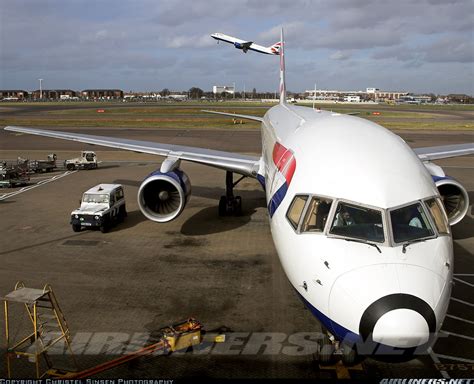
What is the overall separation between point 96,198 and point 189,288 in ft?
26.7

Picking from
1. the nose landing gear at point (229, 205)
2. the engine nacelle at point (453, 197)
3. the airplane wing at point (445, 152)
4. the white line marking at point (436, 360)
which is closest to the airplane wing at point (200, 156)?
the nose landing gear at point (229, 205)

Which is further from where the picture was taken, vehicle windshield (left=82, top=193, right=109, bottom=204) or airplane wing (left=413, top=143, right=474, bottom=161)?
airplane wing (left=413, top=143, right=474, bottom=161)

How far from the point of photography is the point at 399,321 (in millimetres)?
5914

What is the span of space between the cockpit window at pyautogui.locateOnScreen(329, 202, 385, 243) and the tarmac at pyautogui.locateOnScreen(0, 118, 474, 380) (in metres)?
1.92

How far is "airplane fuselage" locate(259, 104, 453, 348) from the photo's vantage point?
20.0ft

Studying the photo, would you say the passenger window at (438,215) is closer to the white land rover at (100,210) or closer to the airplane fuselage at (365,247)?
the airplane fuselage at (365,247)

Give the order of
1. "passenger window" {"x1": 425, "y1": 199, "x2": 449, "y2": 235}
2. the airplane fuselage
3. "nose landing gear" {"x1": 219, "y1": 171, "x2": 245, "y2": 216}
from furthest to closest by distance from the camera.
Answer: "nose landing gear" {"x1": 219, "y1": 171, "x2": 245, "y2": 216}, "passenger window" {"x1": 425, "y1": 199, "x2": 449, "y2": 235}, the airplane fuselage

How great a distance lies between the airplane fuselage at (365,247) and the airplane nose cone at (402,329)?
1 centimetres

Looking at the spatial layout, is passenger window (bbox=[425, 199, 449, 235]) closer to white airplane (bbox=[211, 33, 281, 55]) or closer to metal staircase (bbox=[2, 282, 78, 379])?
metal staircase (bbox=[2, 282, 78, 379])

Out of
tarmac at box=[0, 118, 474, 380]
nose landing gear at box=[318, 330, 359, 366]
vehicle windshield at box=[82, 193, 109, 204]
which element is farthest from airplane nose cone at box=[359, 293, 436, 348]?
vehicle windshield at box=[82, 193, 109, 204]

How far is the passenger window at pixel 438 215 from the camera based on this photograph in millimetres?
7352

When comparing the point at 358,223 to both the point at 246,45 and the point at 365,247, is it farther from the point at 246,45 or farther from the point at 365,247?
the point at 246,45

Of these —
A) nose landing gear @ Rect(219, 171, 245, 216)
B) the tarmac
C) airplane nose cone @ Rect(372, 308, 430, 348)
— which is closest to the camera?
airplane nose cone @ Rect(372, 308, 430, 348)

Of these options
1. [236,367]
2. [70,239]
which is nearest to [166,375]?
[236,367]
